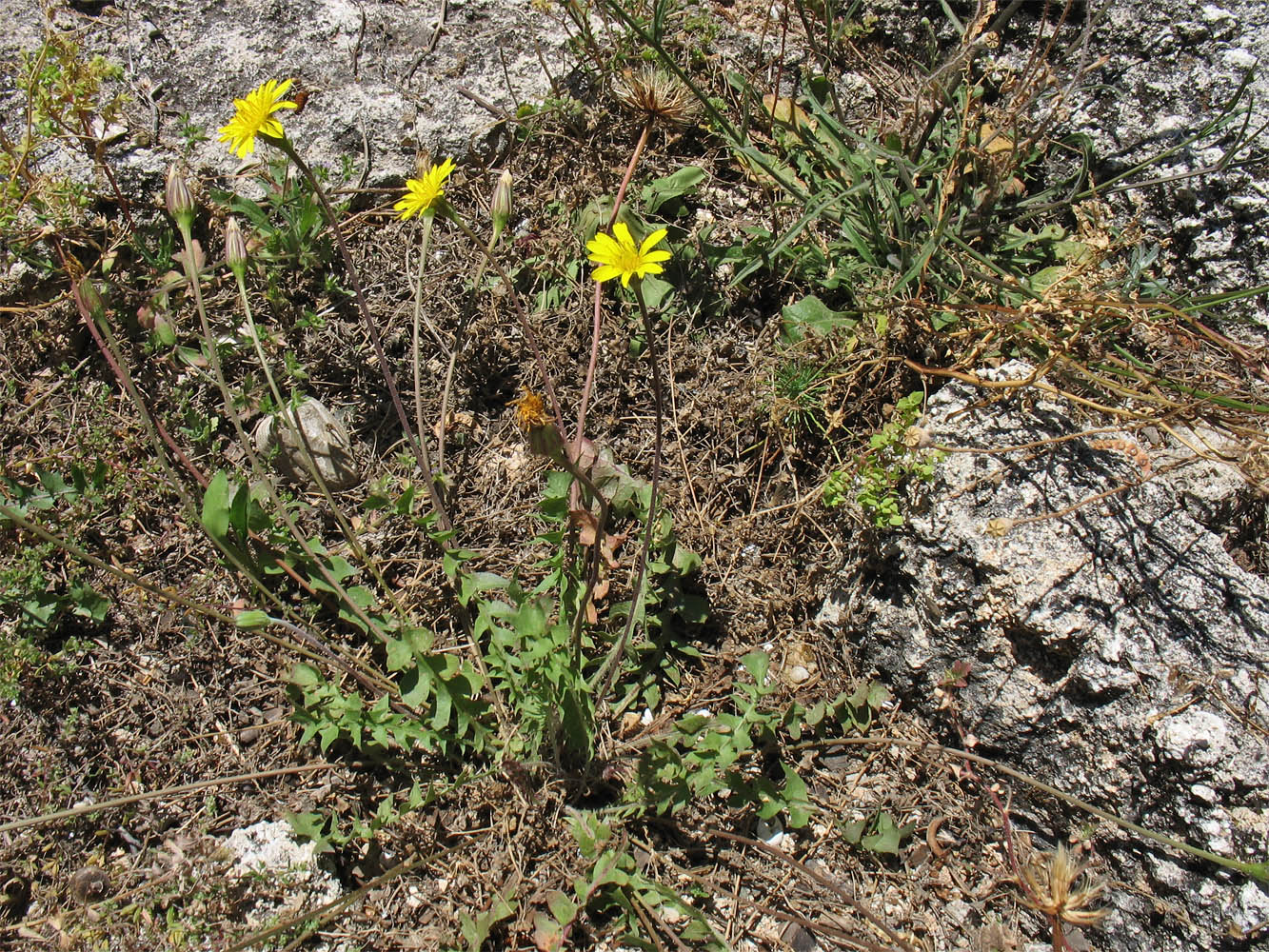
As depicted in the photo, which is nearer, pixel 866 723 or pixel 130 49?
pixel 866 723

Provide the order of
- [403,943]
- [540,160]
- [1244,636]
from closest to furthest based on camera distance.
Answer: [1244,636] < [403,943] < [540,160]

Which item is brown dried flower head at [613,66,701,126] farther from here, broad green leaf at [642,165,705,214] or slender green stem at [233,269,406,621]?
slender green stem at [233,269,406,621]

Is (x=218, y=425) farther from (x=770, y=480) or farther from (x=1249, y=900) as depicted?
(x=1249, y=900)

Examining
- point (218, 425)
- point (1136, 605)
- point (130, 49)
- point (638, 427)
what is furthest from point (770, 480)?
point (130, 49)

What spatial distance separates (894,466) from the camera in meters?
2.32

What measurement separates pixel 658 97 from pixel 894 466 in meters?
1.53

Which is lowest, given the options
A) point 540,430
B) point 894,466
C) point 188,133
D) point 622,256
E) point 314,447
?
point 894,466

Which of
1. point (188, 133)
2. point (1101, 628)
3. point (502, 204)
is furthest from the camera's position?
point (188, 133)

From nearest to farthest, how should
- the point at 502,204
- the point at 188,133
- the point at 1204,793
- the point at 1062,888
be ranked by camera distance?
the point at 1062,888 < the point at 1204,793 < the point at 502,204 < the point at 188,133

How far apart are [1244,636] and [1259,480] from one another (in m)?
0.38

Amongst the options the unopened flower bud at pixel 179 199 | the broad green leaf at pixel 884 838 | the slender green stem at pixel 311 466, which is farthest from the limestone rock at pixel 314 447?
the broad green leaf at pixel 884 838

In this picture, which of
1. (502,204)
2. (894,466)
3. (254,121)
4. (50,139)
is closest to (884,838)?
(894,466)

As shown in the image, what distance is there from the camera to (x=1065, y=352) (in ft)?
7.36

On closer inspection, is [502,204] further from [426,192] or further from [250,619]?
[250,619]
